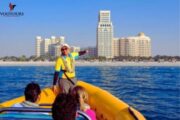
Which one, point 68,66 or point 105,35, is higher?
point 105,35

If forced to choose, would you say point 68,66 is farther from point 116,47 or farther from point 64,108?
point 116,47

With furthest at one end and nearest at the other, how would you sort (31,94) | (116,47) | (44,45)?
(44,45), (116,47), (31,94)

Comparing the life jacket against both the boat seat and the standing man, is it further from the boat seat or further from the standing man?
the boat seat

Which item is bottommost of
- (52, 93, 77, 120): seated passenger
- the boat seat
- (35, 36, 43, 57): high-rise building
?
the boat seat

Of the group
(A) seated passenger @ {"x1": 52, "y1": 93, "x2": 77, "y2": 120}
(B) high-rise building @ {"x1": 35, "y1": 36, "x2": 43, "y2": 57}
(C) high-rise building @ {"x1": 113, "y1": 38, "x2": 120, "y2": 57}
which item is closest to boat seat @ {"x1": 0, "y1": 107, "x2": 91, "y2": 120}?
(A) seated passenger @ {"x1": 52, "y1": 93, "x2": 77, "y2": 120}

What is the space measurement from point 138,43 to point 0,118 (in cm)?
13815

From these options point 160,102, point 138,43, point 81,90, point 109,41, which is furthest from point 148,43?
point 81,90

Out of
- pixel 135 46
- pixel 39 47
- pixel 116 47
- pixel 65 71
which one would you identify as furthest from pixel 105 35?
pixel 65 71

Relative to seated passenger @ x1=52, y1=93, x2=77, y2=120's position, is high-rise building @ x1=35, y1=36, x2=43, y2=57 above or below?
above

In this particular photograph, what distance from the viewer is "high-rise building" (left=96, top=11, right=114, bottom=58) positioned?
5413 inches

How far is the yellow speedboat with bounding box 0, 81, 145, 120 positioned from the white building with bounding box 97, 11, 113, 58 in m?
130

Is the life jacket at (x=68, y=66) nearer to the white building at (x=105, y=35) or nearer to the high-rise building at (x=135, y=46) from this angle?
the white building at (x=105, y=35)

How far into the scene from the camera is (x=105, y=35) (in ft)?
465

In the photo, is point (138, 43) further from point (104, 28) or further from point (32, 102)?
point (32, 102)
